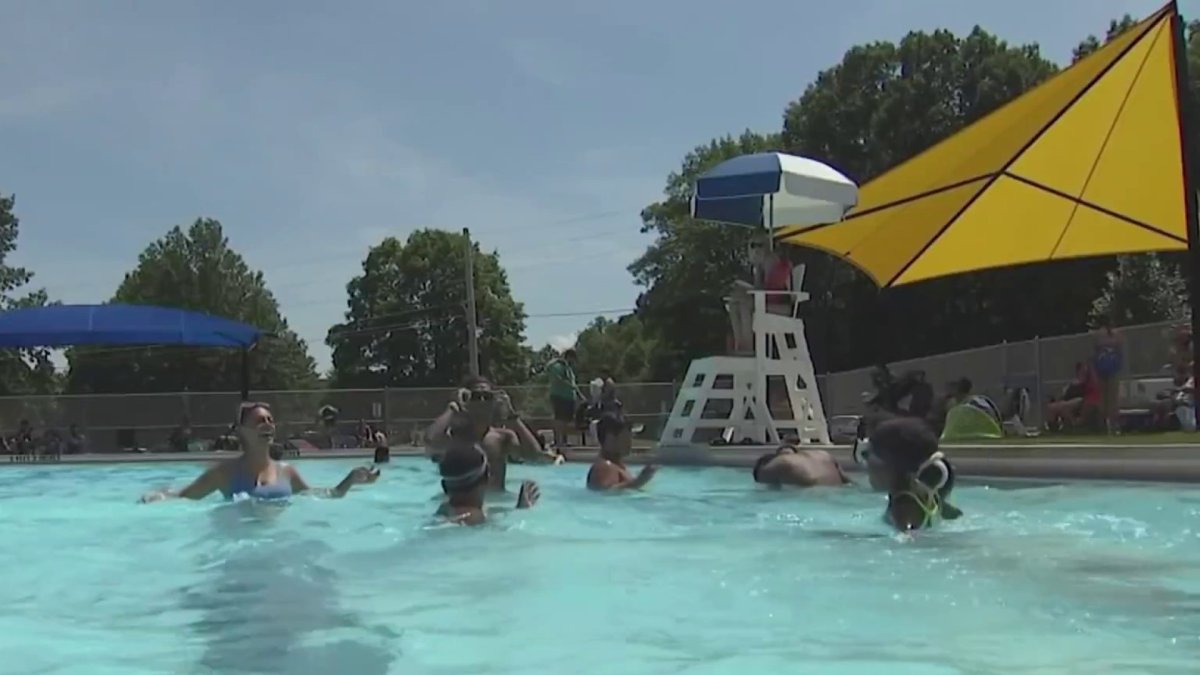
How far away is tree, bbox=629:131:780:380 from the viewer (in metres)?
47.2

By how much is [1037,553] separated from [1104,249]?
998cm

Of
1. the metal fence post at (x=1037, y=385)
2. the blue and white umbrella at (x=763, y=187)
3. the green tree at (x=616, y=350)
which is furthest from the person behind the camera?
the green tree at (x=616, y=350)

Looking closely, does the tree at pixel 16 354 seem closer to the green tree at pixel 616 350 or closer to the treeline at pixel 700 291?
the treeline at pixel 700 291

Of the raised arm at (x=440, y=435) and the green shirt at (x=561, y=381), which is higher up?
the green shirt at (x=561, y=381)

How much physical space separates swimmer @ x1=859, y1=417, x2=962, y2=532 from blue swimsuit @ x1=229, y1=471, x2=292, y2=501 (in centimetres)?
418

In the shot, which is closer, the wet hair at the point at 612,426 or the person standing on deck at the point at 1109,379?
the wet hair at the point at 612,426

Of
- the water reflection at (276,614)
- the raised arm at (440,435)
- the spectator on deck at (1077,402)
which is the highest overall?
the spectator on deck at (1077,402)

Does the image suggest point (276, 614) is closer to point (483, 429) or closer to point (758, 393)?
point (483, 429)

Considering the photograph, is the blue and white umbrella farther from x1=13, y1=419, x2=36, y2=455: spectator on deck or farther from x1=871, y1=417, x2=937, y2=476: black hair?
x1=13, y1=419, x2=36, y2=455: spectator on deck

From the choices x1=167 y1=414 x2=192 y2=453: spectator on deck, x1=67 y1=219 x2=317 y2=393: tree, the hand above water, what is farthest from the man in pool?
x1=67 y1=219 x2=317 y2=393: tree

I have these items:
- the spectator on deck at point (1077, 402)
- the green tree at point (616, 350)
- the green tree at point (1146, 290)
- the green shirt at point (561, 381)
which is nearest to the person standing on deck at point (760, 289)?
the green shirt at point (561, 381)

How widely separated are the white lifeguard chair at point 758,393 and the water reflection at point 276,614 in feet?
21.5

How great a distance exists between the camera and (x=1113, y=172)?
13617 millimetres

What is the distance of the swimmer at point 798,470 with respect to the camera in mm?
8992
